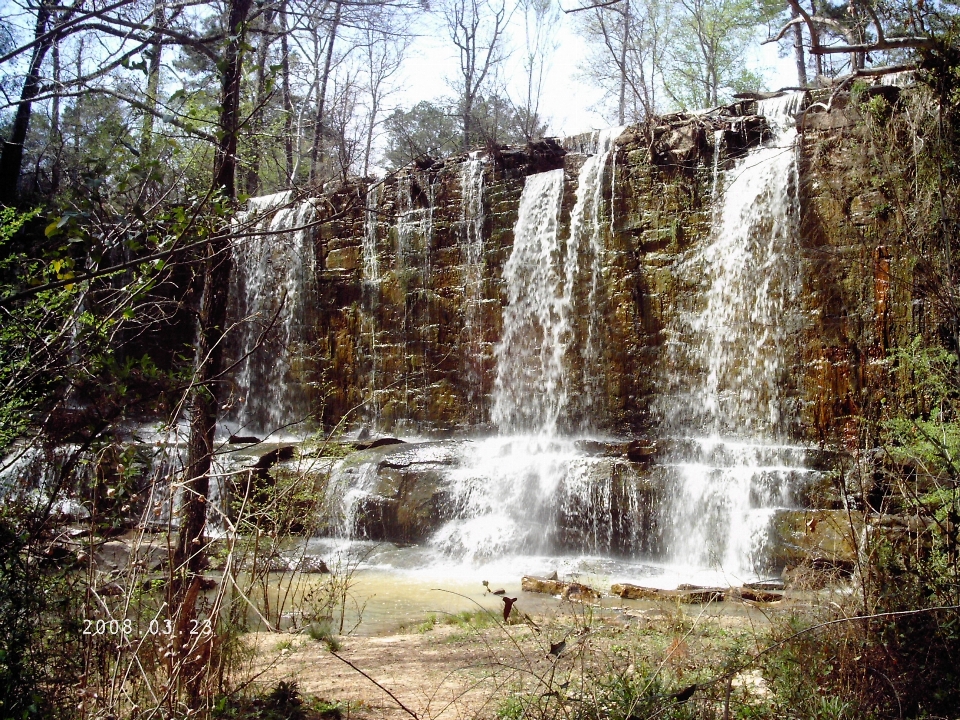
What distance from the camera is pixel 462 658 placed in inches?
202

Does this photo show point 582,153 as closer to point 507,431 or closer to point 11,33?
point 507,431

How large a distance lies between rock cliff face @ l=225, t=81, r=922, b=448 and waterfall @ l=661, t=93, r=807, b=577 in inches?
7.1

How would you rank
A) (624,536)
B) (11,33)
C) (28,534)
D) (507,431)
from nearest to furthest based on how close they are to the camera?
1. (28,534)
2. (11,33)
3. (624,536)
4. (507,431)

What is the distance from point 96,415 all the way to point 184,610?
919mm

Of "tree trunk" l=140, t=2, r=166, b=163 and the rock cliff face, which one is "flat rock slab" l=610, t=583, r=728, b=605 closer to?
the rock cliff face

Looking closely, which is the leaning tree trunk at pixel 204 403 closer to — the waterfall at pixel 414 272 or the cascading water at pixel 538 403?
the cascading water at pixel 538 403

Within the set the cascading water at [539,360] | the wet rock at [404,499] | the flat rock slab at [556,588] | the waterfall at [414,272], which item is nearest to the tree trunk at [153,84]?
the flat rock slab at [556,588]

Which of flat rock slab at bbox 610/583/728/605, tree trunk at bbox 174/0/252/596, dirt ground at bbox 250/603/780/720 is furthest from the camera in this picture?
flat rock slab at bbox 610/583/728/605

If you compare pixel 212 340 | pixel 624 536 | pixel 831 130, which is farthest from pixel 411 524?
pixel 831 130

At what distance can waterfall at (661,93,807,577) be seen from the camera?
916 cm

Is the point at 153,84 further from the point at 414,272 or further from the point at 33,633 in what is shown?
the point at 414,272

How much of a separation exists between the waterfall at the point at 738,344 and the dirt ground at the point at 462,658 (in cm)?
291

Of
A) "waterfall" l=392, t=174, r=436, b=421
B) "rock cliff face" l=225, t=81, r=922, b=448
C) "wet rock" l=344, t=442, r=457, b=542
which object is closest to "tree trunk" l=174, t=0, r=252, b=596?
"rock cliff face" l=225, t=81, r=922, b=448

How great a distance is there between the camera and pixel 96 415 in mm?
3479
